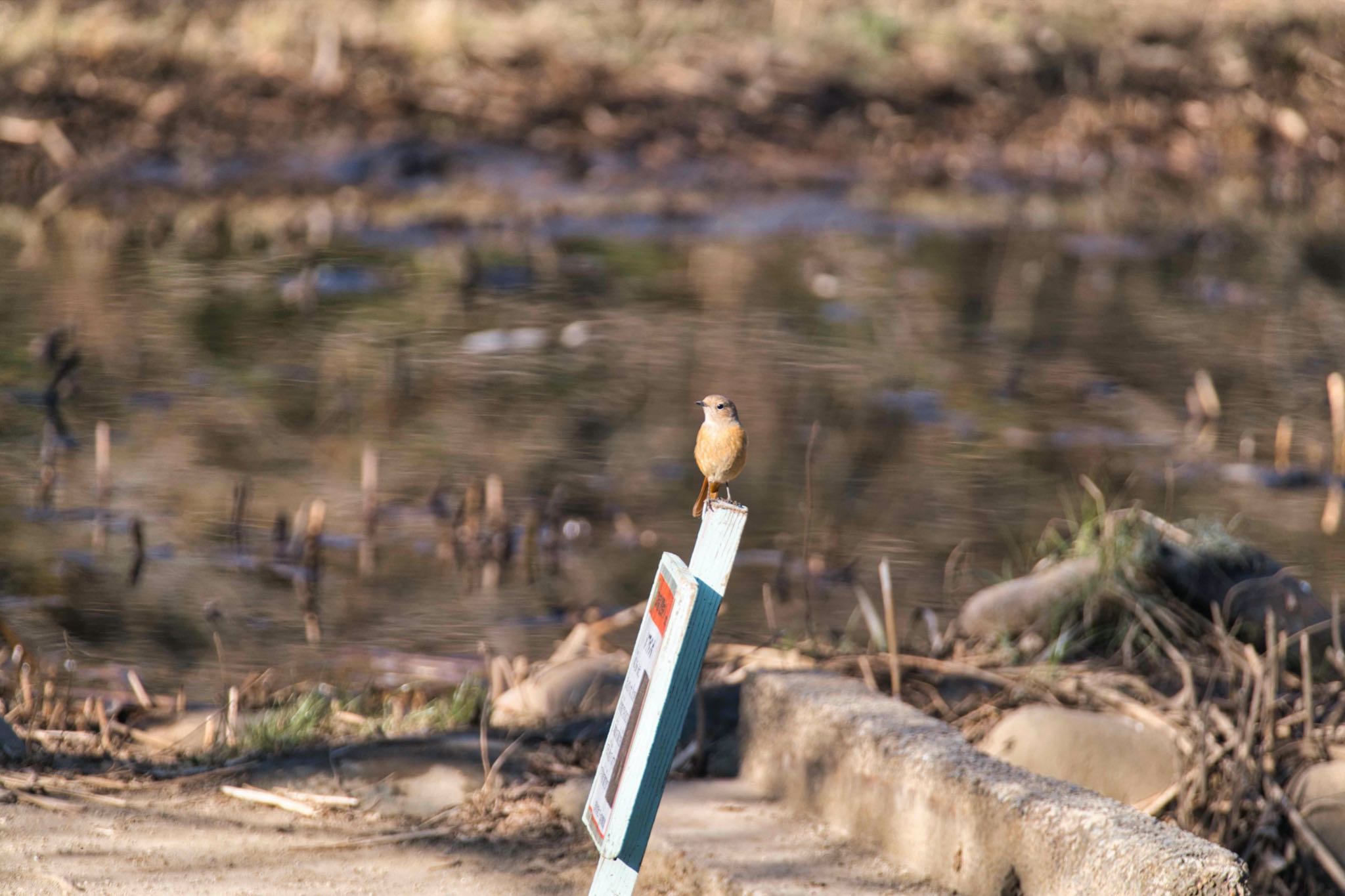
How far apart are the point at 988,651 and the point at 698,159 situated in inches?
389

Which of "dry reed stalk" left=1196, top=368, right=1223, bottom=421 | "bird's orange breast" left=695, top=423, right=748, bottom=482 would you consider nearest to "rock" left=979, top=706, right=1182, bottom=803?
"bird's orange breast" left=695, top=423, right=748, bottom=482

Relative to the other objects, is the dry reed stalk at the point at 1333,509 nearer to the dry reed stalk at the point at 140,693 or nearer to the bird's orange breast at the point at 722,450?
the dry reed stalk at the point at 140,693

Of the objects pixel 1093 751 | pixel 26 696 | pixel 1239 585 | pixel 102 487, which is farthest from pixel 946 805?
pixel 102 487

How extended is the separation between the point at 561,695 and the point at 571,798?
88 cm

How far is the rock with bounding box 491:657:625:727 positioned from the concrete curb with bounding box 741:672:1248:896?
70 centimetres

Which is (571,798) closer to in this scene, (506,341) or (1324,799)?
(1324,799)

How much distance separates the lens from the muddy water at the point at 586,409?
6.25m

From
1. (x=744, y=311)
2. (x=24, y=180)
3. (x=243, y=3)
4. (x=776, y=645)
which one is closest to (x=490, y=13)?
(x=243, y=3)

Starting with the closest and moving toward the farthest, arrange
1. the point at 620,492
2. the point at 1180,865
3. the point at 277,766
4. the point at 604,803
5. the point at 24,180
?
the point at 604,803 < the point at 1180,865 < the point at 277,766 < the point at 620,492 < the point at 24,180

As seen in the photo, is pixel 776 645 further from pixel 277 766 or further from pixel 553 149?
pixel 553 149

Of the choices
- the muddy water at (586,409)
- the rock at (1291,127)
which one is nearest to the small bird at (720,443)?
the muddy water at (586,409)

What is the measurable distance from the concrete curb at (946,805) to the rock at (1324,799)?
3.37 feet

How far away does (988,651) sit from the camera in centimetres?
521

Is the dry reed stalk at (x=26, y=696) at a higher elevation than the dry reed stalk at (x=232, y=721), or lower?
higher
